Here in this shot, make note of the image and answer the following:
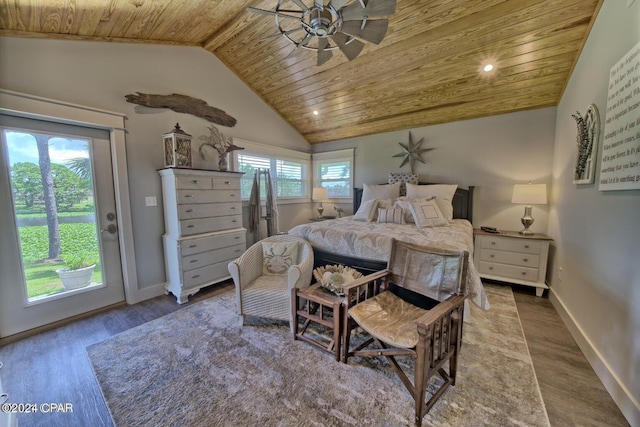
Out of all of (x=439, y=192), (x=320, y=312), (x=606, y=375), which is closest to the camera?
(x=606, y=375)

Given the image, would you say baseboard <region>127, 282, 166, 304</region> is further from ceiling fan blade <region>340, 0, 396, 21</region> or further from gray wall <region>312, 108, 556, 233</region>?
gray wall <region>312, 108, 556, 233</region>

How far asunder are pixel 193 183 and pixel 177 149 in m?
0.43

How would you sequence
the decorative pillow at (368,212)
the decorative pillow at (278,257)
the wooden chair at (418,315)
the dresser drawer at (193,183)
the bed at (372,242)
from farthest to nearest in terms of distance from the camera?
the decorative pillow at (368,212) < the dresser drawer at (193,183) < the decorative pillow at (278,257) < the bed at (372,242) < the wooden chair at (418,315)

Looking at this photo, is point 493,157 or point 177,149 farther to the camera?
point 493,157

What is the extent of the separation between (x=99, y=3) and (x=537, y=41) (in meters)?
4.10

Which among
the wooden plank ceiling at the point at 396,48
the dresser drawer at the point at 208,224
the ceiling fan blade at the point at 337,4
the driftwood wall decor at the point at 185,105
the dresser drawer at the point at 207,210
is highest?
the wooden plank ceiling at the point at 396,48

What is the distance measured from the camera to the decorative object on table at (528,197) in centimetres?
298

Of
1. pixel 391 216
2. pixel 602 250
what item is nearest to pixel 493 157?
pixel 391 216

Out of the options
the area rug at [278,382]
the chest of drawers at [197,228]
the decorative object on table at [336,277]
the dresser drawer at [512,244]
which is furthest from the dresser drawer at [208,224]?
the dresser drawer at [512,244]

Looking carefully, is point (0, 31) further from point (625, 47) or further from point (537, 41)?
point (537, 41)

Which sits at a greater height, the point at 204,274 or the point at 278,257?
the point at 278,257

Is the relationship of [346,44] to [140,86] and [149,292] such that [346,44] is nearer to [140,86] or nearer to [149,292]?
[140,86]

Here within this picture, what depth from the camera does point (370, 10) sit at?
159cm

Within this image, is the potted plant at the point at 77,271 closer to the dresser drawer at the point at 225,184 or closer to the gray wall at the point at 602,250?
the dresser drawer at the point at 225,184
